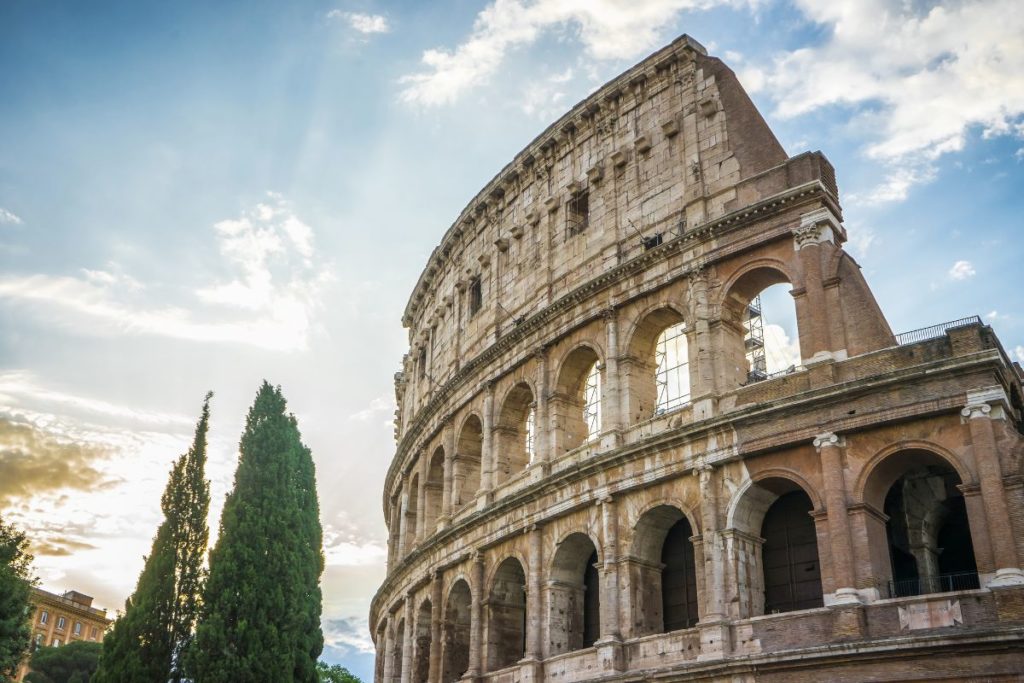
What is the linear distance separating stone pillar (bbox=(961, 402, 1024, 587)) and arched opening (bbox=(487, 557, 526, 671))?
10867mm

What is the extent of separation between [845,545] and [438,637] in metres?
12.1

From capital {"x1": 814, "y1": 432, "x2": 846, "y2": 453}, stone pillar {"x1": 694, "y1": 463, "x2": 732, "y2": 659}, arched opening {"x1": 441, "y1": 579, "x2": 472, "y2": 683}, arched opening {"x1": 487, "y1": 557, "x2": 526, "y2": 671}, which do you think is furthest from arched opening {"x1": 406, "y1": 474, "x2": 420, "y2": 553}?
capital {"x1": 814, "y1": 432, "x2": 846, "y2": 453}

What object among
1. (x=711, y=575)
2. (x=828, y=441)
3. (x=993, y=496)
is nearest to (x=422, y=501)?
(x=711, y=575)

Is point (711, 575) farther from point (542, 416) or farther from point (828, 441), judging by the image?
point (542, 416)

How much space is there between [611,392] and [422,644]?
971 centimetres

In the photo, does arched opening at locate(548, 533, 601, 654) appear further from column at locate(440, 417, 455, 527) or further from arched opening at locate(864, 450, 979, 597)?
arched opening at locate(864, 450, 979, 597)

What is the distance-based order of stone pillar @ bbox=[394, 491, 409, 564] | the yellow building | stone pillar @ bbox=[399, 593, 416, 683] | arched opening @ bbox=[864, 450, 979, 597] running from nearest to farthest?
arched opening @ bbox=[864, 450, 979, 597], stone pillar @ bbox=[399, 593, 416, 683], stone pillar @ bbox=[394, 491, 409, 564], the yellow building

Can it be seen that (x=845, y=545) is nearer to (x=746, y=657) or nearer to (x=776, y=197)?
(x=746, y=657)

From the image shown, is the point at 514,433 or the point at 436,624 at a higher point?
the point at 514,433

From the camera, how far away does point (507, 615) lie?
23.8m

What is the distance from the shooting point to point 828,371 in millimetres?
18000

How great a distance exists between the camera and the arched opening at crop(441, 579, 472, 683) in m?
25.0

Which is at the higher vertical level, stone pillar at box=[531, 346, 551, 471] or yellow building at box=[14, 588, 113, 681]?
yellow building at box=[14, 588, 113, 681]

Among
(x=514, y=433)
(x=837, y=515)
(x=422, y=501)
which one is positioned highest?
(x=514, y=433)
